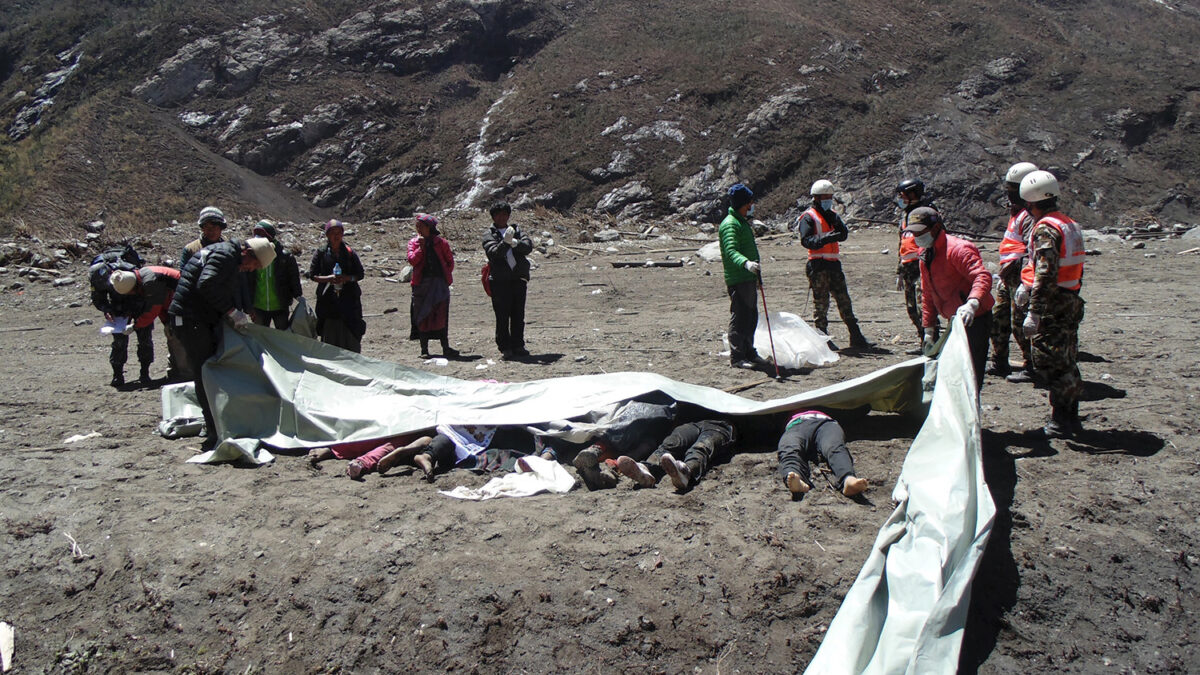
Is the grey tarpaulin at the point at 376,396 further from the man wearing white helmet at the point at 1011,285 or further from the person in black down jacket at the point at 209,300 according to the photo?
the man wearing white helmet at the point at 1011,285

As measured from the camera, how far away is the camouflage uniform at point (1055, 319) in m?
4.18

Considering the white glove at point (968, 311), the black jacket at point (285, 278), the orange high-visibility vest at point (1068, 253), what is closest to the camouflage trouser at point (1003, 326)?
the orange high-visibility vest at point (1068, 253)

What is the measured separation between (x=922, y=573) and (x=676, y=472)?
1.43 meters

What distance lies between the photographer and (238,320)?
4.97 meters

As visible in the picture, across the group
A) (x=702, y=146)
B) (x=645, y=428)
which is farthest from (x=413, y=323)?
(x=702, y=146)

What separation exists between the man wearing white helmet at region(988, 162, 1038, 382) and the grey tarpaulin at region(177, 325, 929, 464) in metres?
1.66

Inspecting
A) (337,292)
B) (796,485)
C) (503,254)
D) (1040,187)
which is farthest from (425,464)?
(1040,187)

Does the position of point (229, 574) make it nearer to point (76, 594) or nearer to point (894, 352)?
point (76, 594)

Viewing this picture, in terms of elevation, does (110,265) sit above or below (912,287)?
above

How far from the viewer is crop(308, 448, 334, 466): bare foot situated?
4680 millimetres

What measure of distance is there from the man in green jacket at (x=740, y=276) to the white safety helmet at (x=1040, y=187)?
2302 mm

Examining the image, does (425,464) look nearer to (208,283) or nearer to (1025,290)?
(208,283)

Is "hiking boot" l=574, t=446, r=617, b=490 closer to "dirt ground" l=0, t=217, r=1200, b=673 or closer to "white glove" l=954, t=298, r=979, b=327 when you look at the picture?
"dirt ground" l=0, t=217, r=1200, b=673

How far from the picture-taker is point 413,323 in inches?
306
